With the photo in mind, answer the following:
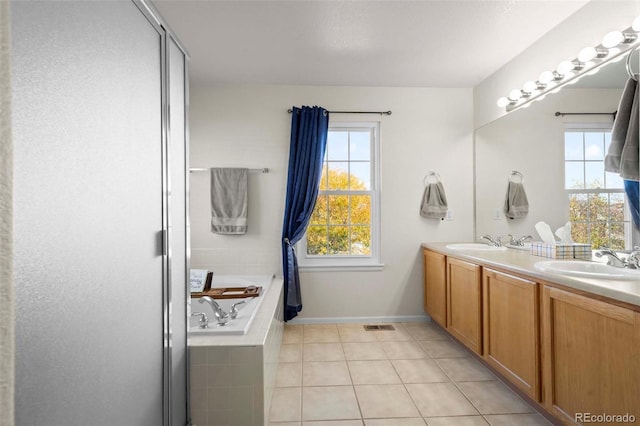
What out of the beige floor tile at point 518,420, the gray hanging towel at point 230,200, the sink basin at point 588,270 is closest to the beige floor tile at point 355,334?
the beige floor tile at point 518,420

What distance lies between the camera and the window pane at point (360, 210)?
356 cm

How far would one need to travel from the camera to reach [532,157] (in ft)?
8.71

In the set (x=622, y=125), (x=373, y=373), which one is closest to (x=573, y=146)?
(x=622, y=125)

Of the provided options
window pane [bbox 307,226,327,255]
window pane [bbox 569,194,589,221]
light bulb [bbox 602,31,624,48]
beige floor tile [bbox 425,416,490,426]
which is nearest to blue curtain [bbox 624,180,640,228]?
window pane [bbox 569,194,589,221]

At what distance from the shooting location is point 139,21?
1.19 m

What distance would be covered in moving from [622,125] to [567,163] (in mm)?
460

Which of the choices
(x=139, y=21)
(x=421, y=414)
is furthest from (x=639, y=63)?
(x=139, y=21)

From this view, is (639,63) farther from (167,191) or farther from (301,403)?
(301,403)

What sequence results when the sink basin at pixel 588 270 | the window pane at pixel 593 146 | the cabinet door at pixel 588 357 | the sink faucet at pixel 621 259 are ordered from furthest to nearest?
the window pane at pixel 593 146, the sink faucet at pixel 621 259, the sink basin at pixel 588 270, the cabinet door at pixel 588 357

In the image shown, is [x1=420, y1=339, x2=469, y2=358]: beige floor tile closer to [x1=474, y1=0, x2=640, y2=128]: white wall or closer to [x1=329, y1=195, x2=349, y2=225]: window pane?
[x1=329, y1=195, x2=349, y2=225]: window pane

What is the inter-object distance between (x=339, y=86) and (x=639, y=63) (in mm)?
2287

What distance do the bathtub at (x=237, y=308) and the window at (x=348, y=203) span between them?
64 centimetres

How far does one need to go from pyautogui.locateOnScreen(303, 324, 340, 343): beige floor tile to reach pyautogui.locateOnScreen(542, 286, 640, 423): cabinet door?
1693mm

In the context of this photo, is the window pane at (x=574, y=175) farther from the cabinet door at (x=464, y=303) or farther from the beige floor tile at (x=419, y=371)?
the beige floor tile at (x=419, y=371)
